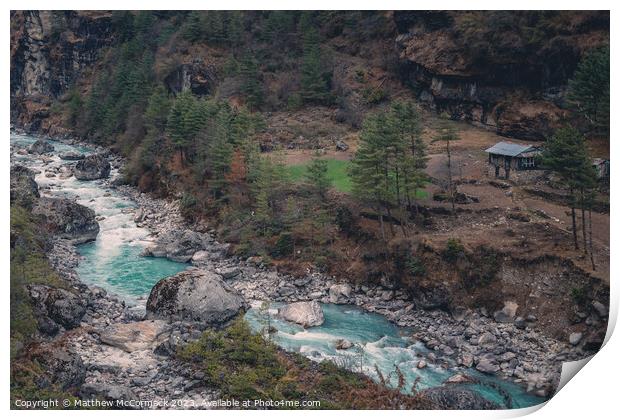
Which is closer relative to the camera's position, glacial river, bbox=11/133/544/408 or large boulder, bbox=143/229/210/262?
glacial river, bbox=11/133/544/408

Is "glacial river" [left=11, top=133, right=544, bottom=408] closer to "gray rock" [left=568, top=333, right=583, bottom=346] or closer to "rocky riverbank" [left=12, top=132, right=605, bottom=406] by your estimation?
"rocky riverbank" [left=12, top=132, right=605, bottom=406]

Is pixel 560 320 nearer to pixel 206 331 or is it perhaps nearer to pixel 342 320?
pixel 342 320

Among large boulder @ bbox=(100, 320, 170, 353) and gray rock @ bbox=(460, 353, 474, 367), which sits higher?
large boulder @ bbox=(100, 320, 170, 353)

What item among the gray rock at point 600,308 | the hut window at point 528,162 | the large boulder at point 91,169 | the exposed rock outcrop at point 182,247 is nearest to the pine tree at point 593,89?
the hut window at point 528,162

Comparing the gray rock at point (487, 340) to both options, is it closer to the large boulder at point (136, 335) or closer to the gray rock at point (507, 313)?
the gray rock at point (507, 313)

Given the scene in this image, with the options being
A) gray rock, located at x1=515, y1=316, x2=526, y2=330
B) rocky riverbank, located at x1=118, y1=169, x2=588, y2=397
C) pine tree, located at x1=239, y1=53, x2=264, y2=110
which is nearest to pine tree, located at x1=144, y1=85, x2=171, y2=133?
pine tree, located at x1=239, y1=53, x2=264, y2=110
